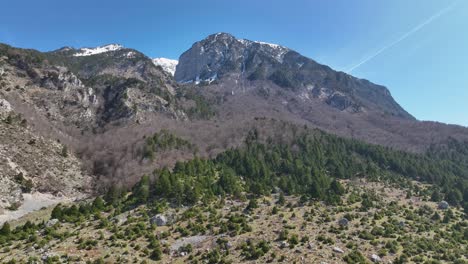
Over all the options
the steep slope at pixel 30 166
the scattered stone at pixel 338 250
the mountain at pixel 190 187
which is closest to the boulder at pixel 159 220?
the mountain at pixel 190 187

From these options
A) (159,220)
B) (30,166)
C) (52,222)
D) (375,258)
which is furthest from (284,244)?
(30,166)

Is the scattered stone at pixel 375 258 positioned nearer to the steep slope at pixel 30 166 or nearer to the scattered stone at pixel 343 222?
the scattered stone at pixel 343 222

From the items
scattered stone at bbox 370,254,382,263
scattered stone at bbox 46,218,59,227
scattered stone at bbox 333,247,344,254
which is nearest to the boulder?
scattered stone at bbox 46,218,59,227

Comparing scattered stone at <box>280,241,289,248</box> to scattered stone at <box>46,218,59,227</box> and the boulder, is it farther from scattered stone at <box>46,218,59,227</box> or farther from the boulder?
scattered stone at <box>46,218,59,227</box>

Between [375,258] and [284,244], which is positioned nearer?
[375,258]

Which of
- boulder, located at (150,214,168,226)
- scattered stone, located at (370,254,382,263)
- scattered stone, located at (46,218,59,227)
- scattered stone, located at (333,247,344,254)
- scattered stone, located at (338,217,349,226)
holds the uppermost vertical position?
scattered stone, located at (338,217,349,226)

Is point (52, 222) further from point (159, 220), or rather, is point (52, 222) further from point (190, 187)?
point (190, 187)

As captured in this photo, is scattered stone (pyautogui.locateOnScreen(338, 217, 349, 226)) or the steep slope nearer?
scattered stone (pyautogui.locateOnScreen(338, 217, 349, 226))

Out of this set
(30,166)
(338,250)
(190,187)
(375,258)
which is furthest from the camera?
(30,166)

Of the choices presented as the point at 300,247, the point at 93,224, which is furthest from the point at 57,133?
the point at 300,247

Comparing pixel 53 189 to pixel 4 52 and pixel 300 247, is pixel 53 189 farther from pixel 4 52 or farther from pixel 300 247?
pixel 4 52

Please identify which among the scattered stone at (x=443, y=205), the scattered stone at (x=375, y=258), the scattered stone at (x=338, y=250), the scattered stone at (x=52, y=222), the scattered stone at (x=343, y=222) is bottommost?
the scattered stone at (x=52, y=222)

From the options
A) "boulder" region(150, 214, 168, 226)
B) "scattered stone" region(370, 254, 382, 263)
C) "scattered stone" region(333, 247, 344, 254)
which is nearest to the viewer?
"scattered stone" region(370, 254, 382, 263)

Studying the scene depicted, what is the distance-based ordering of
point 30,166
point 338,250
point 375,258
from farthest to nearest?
point 30,166 → point 338,250 → point 375,258
